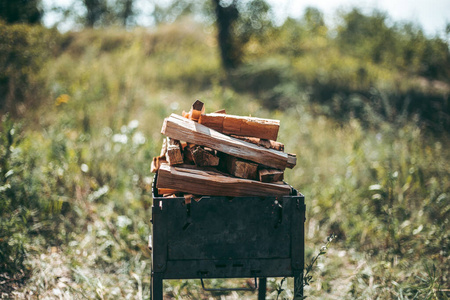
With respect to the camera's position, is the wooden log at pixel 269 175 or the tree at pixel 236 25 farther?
the tree at pixel 236 25

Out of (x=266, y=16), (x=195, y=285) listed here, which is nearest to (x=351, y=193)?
(x=195, y=285)

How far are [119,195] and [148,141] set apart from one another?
86cm

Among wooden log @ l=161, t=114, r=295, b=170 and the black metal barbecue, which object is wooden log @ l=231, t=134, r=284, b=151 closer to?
wooden log @ l=161, t=114, r=295, b=170

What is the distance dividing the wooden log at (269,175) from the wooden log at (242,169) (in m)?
0.05

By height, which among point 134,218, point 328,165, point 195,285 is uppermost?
point 328,165

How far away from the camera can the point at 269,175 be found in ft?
7.68

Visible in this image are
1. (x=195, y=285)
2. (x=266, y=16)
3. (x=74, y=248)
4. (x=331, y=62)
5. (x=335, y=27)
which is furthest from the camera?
(x=335, y=27)

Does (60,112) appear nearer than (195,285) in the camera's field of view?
No

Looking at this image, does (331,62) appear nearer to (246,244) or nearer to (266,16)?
(266,16)

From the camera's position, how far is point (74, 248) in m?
3.83

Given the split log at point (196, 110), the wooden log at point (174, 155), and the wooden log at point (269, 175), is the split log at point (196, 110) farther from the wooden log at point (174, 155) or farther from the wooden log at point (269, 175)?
the wooden log at point (269, 175)

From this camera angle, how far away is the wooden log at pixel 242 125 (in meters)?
2.45

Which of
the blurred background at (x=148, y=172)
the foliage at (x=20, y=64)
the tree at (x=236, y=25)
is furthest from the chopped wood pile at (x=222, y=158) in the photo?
the tree at (x=236, y=25)

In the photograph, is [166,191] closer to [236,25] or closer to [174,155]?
[174,155]
